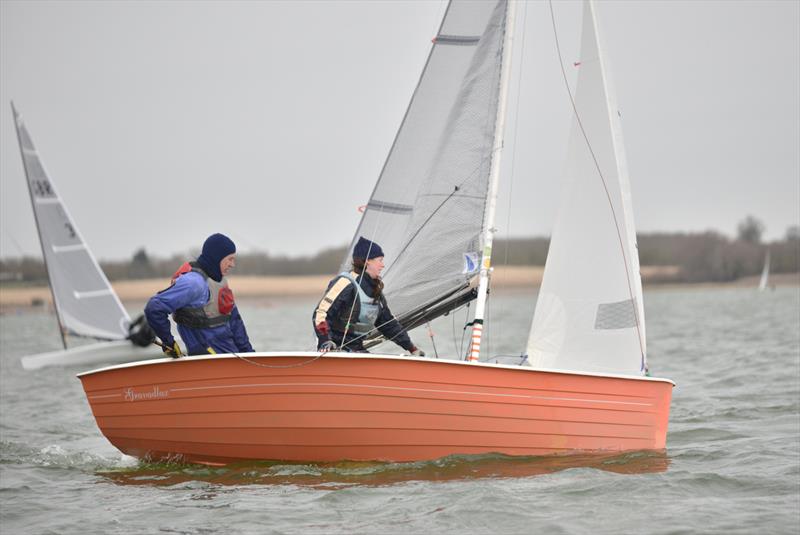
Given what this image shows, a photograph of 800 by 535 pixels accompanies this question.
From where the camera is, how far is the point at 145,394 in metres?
7.56

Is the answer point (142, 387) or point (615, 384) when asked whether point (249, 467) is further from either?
point (615, 384)

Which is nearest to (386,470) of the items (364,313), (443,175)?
Answer: (364,313)

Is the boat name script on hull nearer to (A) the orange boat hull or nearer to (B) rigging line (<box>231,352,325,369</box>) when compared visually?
(A) the orange boat hull

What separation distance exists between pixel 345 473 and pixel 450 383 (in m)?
1.06

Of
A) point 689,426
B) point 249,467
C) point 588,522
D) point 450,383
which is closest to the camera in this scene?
point 588,522

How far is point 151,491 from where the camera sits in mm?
7188

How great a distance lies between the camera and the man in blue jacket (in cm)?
745

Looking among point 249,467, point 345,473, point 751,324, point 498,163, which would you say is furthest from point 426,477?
point 751,324

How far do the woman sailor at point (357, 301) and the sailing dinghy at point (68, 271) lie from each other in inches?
548

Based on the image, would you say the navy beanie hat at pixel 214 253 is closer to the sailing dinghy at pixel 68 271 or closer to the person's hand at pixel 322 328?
the person's hand at pixel 322 328

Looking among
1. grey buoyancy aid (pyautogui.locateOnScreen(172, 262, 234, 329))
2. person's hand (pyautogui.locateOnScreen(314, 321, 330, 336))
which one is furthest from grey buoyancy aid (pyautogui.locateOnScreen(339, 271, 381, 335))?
grey buoyancy aid (pyautogui.locateOnScreen(172, 262, 234, 329))

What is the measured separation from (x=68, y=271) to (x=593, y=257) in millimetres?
15736

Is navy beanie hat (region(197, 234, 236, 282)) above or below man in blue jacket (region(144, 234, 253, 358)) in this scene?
above

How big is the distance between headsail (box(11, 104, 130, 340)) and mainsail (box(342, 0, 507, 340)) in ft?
46.6
